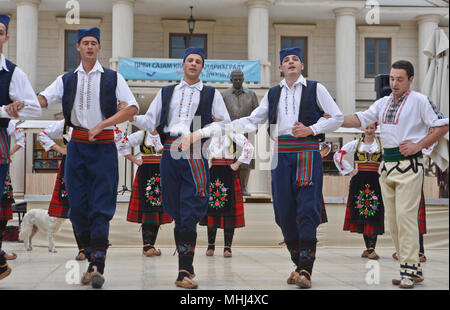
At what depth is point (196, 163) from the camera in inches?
183

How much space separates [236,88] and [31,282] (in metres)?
4.15

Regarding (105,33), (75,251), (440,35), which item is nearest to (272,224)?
(75,251)

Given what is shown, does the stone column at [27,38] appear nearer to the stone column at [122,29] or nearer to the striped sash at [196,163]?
the stone column at [122,29]

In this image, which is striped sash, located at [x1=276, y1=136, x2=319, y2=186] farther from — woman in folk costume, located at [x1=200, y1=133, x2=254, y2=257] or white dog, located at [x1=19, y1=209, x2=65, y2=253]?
white dog, located at [x1=19, y1=209, x2=65, y2=253]

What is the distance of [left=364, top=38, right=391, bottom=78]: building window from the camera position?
862 inches

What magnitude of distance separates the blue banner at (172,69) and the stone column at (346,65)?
3.97 m

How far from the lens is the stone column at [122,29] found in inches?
738

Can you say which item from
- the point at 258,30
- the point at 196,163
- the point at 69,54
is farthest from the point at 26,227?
the point at 69,54

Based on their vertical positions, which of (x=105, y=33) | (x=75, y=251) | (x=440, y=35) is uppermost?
(x=105, y=33)

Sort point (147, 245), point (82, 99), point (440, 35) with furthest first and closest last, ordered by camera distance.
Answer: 1. point (440, 35)
2. point (147, 245)
3. point (82, 99)

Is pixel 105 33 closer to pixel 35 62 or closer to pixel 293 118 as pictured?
pixel 35 62

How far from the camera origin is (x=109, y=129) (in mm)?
4551

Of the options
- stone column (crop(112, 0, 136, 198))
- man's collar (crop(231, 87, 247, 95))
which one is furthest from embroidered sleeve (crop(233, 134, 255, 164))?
stone column (crop(112, 0, 136, 198))

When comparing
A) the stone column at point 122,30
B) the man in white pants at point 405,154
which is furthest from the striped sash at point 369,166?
the stone column at point 122,30
